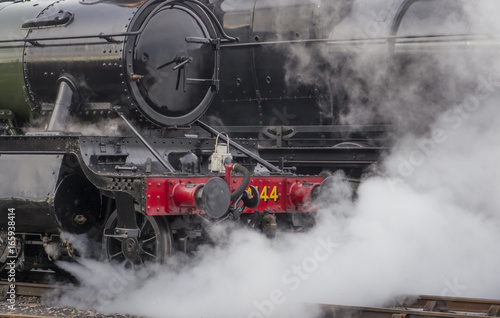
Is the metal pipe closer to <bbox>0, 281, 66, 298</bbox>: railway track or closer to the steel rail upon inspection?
<bbox>0, 281, 66, 298</bbox>: railway track

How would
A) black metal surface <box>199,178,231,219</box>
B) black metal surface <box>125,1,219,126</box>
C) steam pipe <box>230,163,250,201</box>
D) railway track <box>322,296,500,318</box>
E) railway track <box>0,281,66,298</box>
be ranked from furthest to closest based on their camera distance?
railway track <box>0,281,66,298</box>
black metal surface <box>125,1,219,126</box>
steam pipe <box>230,163,250,201</box>
black metal surface <box>199,178,231,219</box>
railway track <box>322,296,500,318</box>

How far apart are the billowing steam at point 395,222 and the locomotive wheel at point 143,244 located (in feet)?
0.46

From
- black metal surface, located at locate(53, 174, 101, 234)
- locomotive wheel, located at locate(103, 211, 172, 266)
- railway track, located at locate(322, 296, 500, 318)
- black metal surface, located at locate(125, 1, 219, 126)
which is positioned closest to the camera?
railway track, located at locate(322, 296, 500, 318)

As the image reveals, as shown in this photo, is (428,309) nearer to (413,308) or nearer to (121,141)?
(413,308)

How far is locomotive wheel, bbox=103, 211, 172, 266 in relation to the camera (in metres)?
5.67

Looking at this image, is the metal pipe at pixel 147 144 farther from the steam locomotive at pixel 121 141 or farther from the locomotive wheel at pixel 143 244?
the locomotive wheel at pixel 143 244

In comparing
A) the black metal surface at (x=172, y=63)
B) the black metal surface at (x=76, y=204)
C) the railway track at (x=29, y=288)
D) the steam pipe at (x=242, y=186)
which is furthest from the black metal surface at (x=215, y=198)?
the railway track at (x=29, y=288)

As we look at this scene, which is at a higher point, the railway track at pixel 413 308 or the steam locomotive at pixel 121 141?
the steam locomotive at pixel 121 141

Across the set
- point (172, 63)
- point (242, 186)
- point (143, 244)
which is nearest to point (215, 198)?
point (242, 186)

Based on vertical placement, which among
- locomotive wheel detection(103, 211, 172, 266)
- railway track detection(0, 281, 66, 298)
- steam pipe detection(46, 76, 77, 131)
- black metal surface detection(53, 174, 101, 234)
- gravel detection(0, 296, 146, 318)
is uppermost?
steam pipe detection(46, 76, 77, 131)

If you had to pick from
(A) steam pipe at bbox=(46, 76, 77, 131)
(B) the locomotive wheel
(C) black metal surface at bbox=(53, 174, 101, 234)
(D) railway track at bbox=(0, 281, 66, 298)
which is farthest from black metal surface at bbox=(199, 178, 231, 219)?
(D) railway track at bbox=(0, 281, 66, 298)

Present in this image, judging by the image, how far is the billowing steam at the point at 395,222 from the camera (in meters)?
6.11

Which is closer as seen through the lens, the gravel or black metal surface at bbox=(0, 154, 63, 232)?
the gravel

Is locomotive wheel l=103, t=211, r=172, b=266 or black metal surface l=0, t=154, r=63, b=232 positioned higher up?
black metal surface l=0, t=154, r=63, b=232
